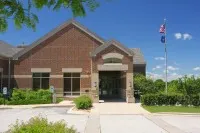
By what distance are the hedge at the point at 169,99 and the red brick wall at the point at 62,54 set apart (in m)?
9.56

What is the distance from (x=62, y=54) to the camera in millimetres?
39094

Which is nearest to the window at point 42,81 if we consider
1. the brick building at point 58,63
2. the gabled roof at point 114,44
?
the brick building at point 58,63

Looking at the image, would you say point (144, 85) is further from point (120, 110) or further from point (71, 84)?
point (120, 110)

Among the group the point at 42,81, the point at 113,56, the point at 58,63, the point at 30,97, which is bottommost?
the point at 30,97

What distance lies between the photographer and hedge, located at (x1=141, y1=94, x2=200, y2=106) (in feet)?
99.9

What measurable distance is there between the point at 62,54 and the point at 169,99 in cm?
1370

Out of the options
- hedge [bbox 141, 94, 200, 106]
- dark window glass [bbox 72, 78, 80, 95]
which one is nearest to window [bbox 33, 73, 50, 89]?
dark window glass [bbox 72, 78, 80, 95]

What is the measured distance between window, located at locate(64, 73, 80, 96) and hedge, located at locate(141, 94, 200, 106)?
1003 centimetres

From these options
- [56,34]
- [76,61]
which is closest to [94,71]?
[76,61]

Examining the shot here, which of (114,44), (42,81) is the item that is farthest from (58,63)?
(114,44)

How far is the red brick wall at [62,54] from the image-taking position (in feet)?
127

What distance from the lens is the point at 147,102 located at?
30719mm

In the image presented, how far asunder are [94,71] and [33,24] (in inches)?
1145

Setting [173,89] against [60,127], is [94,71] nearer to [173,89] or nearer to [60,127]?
[173,89]
